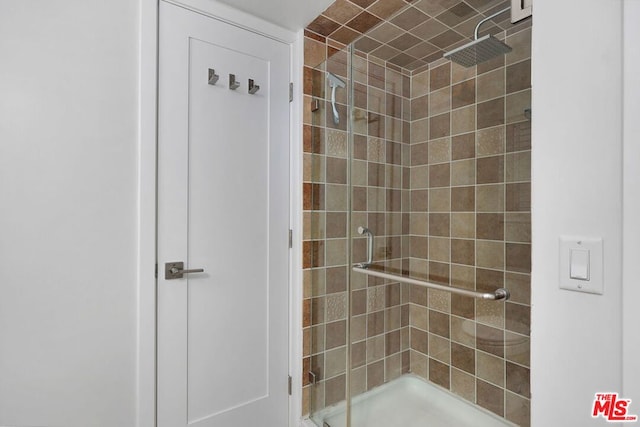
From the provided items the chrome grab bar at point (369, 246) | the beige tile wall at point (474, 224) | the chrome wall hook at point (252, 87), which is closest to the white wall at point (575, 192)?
the beige tile wall at point (474, 224)

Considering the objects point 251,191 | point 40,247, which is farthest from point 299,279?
point 40,247

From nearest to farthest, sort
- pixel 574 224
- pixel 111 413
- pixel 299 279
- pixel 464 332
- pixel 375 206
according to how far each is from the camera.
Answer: pixel 574 224 < pixel 111 413 < pixel 464 332 < pixel 375 206 < pixel 299 279

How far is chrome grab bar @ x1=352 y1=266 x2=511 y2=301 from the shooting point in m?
1.13

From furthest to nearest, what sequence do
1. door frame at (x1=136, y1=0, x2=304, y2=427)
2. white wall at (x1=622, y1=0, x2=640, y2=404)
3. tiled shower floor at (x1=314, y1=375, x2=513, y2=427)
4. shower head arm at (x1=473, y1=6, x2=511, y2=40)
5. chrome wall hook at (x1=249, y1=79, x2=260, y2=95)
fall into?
chrome wall hook at (x1=249, y1=79, x2=260, y2=95) → tiled shower floor at (x1=314, y1=375, x2=513, y2=427) → door frame at (x1=136, y1=0, x2=304, y2=427) → shower head arm at (x1=473, y1=6, x2=511, y2=40) → white wall at (x1=622, y1=0, x2=640, y2=404)

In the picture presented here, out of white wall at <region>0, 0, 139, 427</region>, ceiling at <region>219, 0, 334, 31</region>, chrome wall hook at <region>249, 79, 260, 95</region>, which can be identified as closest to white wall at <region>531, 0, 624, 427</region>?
ceiling at <region>219, 0, 334, 31</region>

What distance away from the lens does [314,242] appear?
1770mm

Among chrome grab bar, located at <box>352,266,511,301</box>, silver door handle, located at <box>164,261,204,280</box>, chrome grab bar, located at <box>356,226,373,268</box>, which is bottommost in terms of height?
chrome grab bar, located at <box>352,266,511,301</box>

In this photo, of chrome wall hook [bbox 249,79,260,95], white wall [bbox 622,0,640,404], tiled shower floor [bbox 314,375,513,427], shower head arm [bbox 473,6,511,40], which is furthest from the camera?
chrome wall hook [bbox 249,79,260,95]

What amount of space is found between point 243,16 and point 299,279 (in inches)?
56.7

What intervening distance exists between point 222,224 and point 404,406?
1.29 m

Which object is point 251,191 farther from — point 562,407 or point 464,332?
point 562,407

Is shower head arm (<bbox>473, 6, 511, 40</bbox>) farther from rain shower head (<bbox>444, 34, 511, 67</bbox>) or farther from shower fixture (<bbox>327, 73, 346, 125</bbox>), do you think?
shower fixture (<bbox>327, 73, 346, 125</bbox>)

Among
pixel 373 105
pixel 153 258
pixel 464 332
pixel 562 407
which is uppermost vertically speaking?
pixel 373 105

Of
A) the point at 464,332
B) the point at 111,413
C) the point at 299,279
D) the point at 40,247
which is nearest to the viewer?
the point at 40,247
